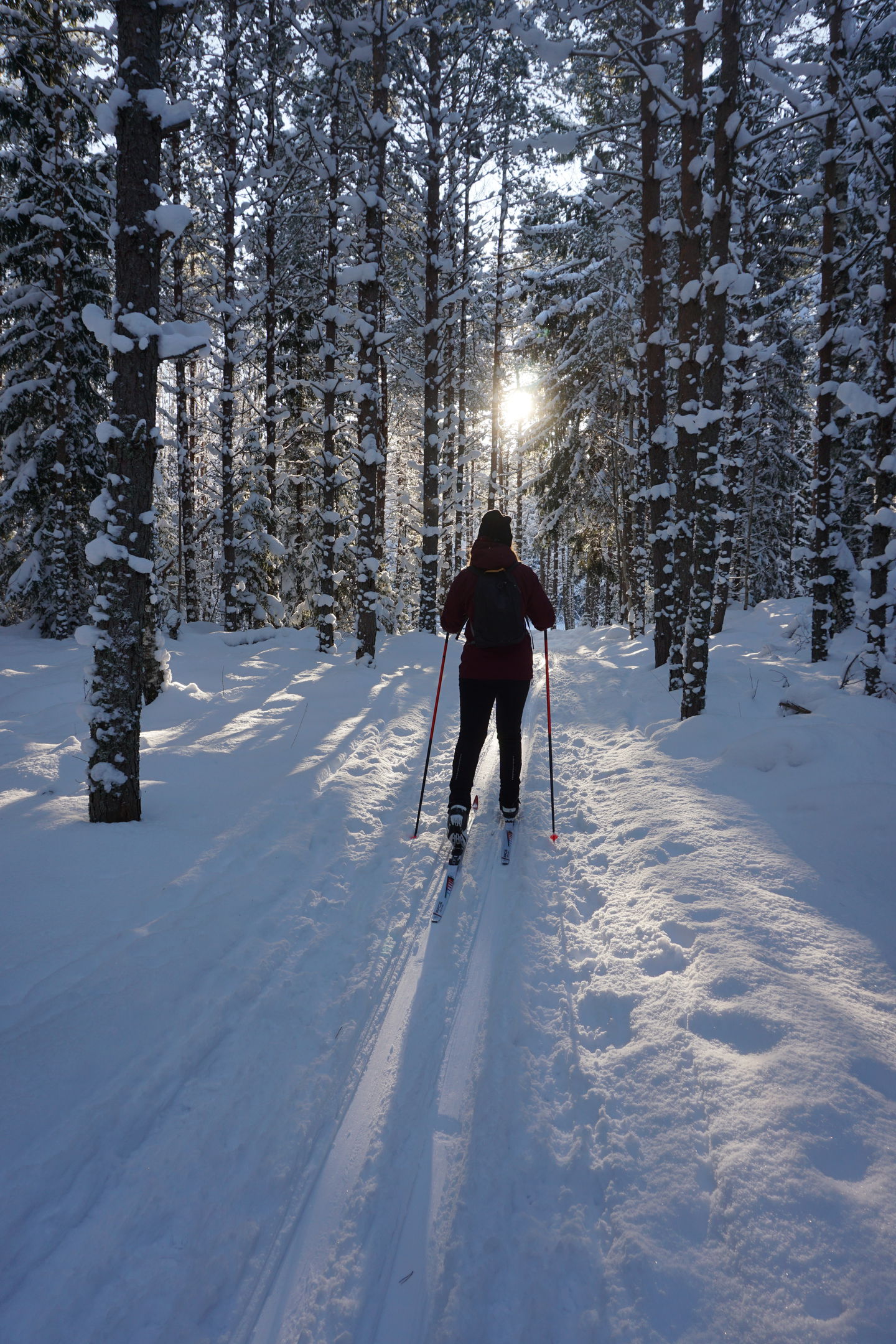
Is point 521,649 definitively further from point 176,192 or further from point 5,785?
point 176,192

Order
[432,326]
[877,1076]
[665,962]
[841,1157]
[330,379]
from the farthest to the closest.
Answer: [432,326], [330,379], [665,962], [877,1076], [841,1157]

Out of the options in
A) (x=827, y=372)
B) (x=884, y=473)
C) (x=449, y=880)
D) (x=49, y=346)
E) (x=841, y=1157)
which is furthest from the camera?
(x=49, y=346)

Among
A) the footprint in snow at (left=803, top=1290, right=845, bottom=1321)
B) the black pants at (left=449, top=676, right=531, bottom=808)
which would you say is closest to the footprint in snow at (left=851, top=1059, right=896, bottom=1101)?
the footprint in snow at (left=803, top=1290, right=845, bottom=1321)

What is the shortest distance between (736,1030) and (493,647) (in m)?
3.01

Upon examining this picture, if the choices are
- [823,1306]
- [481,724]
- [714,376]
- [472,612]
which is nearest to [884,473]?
[714,376]

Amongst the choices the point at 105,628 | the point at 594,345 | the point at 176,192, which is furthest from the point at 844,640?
the point at 176,192

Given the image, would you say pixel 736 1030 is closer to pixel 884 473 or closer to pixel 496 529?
pixel 496 529

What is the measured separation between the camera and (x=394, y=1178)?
219 cm

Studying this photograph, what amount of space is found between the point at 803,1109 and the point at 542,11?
13.1 metres

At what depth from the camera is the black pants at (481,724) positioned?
4.83m

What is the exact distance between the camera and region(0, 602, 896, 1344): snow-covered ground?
71.6 inches

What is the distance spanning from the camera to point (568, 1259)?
194cm

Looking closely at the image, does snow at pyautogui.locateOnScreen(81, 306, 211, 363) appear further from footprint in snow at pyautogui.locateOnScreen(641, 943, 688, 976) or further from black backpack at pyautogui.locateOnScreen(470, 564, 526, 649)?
footprint in snow at pyautogui.locateOnScreen(641, 943, 688, 976)

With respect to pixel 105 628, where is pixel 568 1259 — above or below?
below
